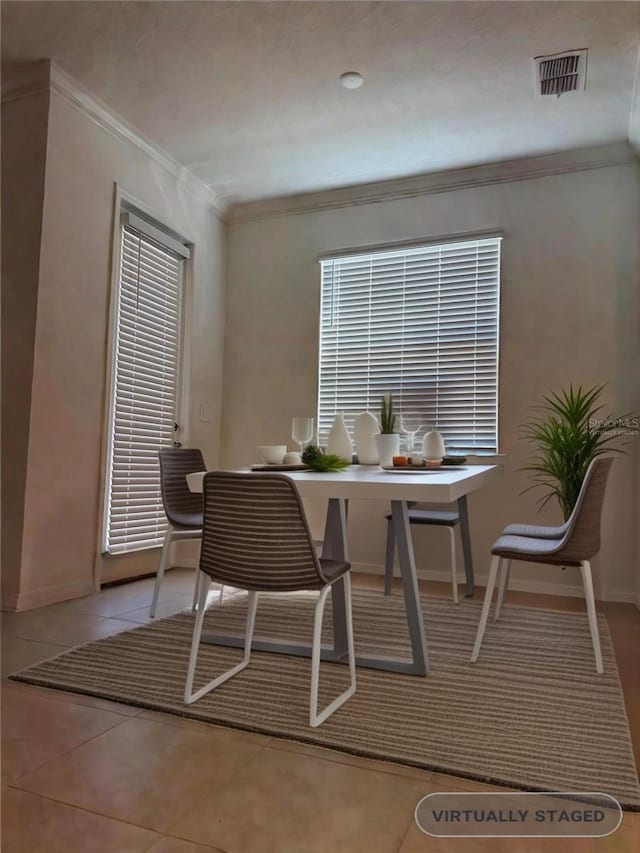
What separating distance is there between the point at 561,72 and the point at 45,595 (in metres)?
3.84

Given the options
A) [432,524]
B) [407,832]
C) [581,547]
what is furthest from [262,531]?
[432,524]

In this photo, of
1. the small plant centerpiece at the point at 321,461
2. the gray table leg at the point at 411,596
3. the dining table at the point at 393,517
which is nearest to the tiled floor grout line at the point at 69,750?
the dining table at the point at 393,517

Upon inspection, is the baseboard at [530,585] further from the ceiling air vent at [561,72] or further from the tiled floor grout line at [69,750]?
the ceiling air vent at [561,72]

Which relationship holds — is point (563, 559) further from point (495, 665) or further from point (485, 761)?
point (485, 761)

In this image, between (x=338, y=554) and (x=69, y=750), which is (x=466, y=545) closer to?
(x=338, y=554)

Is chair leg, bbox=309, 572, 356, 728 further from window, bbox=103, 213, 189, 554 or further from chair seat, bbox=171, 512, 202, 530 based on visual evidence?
window, bbox=103, 213, 189, 554

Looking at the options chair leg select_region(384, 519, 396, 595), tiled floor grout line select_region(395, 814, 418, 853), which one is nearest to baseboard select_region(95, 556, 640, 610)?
chair leg select_region(384, 519, 396, 595)

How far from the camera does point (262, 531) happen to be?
5.90 feet

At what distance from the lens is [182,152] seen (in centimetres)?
396

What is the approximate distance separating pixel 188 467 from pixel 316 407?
4.67 feet

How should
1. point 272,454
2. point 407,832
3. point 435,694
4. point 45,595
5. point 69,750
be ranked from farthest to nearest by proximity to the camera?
point 45,595 → point 272,454 → point 435,694 → point 69,750 → point 407,832

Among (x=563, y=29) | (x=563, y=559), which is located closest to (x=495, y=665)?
(x=563, y=559)

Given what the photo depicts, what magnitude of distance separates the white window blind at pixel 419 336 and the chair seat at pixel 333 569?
222 cm

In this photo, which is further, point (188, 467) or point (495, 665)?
point (188, 467)
